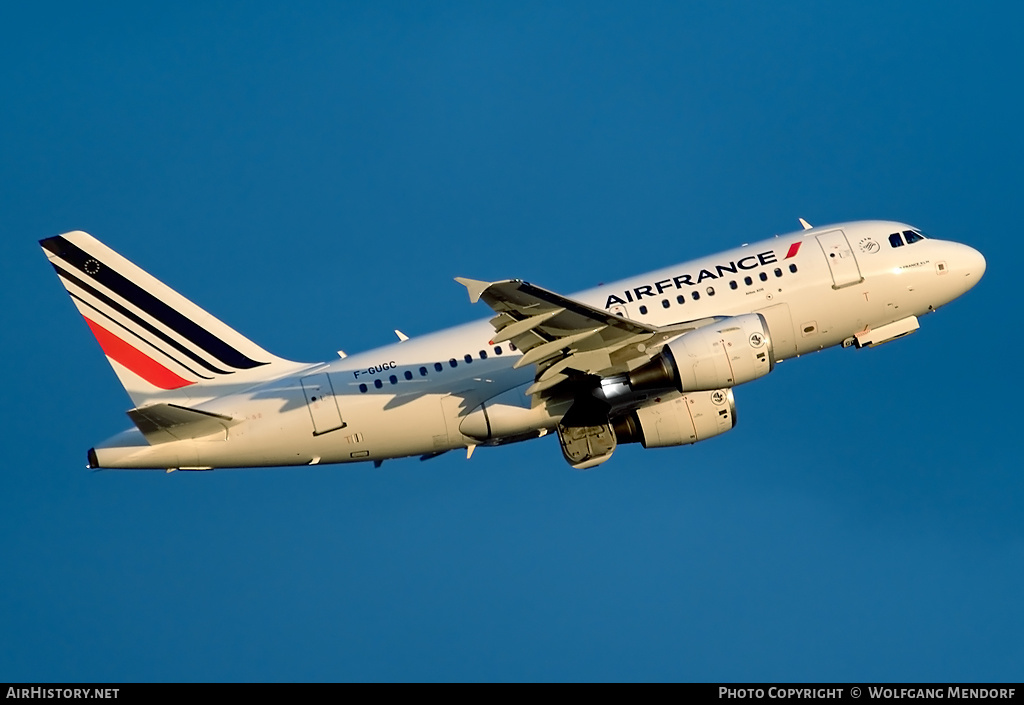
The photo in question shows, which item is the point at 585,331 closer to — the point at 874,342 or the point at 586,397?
the point at 586,397

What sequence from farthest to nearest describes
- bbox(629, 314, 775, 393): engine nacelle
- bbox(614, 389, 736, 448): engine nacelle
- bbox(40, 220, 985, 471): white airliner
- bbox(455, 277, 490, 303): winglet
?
1. bbox(614, 389, 736, 448): engine nacelle
2. bbox(40, 220, 985, 471): white airliner
3. bbox(629, 314, 775, 393): engine nacelle
4. bbox(455, 277, 490, 303): winglet

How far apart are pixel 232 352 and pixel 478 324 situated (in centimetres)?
842

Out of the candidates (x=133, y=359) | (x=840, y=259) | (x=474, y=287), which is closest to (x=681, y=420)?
(x=840, y=259)

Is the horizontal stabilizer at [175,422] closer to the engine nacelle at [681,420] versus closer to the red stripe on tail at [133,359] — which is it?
the red stripe on tail at [133,359]

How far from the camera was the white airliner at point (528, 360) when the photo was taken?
146 ft

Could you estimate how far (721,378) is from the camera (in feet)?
145

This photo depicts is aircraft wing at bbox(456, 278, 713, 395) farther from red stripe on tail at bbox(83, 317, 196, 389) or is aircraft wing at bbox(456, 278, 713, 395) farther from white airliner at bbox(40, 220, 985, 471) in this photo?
→ red stripe on tail at bbox(83, 317, 196, 389)

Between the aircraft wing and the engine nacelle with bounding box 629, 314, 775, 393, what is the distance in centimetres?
100

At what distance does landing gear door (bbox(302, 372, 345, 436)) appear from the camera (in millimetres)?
45656

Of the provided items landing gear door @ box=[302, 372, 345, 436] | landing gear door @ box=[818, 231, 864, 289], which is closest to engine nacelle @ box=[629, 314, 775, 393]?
A: landing gear door @ box=[818, 231, 864, 289]

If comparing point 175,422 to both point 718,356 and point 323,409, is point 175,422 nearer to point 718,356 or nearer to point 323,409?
point 323,409

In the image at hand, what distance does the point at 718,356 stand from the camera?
144 ft
